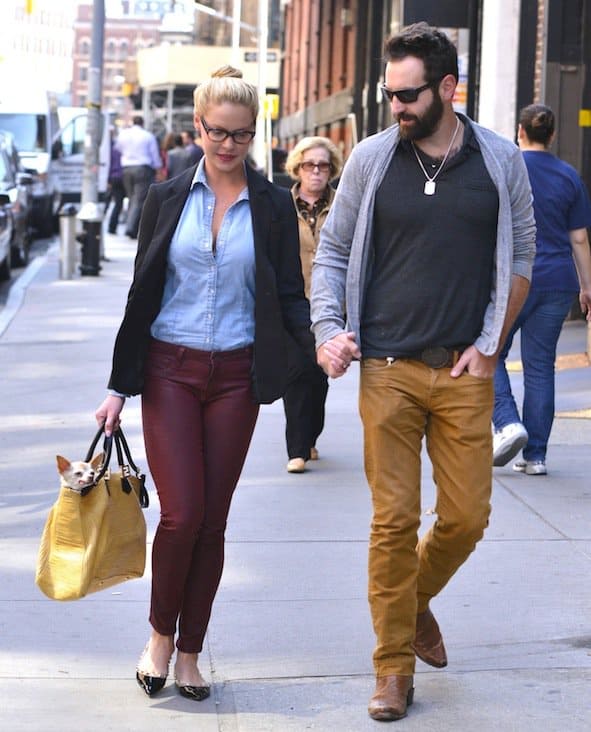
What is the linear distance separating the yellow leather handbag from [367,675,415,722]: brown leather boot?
32.8 inches

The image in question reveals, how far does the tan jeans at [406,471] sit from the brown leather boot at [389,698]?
27mm

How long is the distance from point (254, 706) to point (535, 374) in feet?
13.7

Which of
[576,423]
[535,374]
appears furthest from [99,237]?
[535,374]

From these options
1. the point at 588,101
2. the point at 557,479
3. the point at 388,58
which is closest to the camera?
the point at 388,58

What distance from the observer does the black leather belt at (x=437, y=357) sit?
4957 millimetres

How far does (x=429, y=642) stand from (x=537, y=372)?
376 centimetres

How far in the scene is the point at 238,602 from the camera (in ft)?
20.9

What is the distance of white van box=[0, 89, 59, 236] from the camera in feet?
99.7

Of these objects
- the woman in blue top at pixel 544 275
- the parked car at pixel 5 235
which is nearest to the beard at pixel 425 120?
the woman in blue top at pixel 544 275

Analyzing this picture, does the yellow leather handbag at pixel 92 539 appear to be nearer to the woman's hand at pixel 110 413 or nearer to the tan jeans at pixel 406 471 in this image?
the woman's hand at pixel 110 413

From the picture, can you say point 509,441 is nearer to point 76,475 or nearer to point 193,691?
point 193,691

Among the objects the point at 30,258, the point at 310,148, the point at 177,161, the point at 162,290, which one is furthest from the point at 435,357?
the point at 177,161

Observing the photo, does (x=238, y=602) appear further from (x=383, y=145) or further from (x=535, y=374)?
(x=535, y=374)

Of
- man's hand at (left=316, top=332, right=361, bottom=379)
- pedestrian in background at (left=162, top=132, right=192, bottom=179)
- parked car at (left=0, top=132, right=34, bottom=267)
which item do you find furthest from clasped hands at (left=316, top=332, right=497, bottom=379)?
pedestrian in background at (left=162, top=132, right=192, bottom=179)
